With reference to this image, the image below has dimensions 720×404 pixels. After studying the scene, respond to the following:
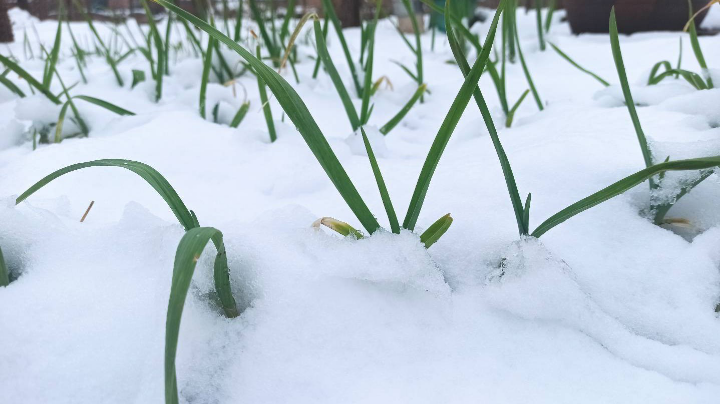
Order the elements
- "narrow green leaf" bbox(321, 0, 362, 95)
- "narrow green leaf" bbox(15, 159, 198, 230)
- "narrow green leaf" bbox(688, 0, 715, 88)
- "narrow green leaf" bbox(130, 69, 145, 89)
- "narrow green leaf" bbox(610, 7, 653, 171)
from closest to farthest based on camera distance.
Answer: "narrow green leaf" bbox(15, 159, 198, 230), "narrow green leaf" bbox(610, 7, 653, 171), "narrow green leaf" bbox(688, 0, 715, 88), "narrow green leaf" bbox(321, 0, 362, 95), "narrow green leaf" bbox(130, 69, 145, 89)

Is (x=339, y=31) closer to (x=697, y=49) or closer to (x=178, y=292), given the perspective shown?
(x=697, y=49)

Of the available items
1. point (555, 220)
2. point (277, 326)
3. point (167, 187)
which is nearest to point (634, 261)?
point (555, 220)

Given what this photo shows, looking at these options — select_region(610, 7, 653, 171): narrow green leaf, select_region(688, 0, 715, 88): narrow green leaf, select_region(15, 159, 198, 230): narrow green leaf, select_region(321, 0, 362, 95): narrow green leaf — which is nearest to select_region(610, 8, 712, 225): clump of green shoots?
select_region(610, 7, 653, 171): narrow green leaf

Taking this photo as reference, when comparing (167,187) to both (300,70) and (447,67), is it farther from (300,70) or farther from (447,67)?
(447,67)

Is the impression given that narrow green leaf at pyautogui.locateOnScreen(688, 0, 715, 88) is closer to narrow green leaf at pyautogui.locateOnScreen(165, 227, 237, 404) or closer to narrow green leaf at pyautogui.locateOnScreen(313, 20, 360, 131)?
narrow green leaf at pyautogui.locateOnScreen(313, 20, 360, 131)

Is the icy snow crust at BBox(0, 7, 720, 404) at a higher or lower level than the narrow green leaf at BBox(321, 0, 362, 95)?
lower

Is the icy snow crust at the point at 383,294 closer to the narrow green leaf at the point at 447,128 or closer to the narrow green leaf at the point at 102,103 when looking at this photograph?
the narrow green leaf at the point at 447,128

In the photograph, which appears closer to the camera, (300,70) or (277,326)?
(277,326)

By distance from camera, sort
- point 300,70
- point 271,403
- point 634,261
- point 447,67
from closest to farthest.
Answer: point 271,403, point 634,261, point 300,70, point 447,67
